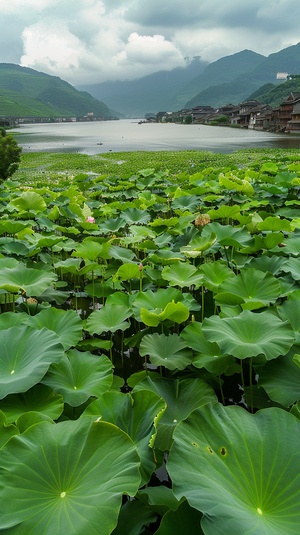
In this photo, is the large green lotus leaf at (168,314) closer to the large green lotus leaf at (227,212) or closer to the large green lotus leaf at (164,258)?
the large green lotus leaf at (164,258)

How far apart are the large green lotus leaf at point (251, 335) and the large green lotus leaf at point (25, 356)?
0.82 meters

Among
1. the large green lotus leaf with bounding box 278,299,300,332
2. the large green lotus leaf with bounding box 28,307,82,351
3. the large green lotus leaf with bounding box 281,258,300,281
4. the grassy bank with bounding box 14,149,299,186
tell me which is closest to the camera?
the large green lotus leaf with bounding box 278,299,300,332

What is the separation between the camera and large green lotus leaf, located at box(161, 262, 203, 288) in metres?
3.22

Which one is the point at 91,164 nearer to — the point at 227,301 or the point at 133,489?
the point at 227,301

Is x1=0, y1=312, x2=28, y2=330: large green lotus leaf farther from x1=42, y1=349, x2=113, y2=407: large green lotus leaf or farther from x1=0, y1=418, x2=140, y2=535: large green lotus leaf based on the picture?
x1=0, y1=418, x2=140, y2=535: large green lotus leaf

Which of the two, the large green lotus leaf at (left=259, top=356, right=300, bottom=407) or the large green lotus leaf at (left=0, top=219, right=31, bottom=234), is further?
the large green lotus leaf at (left=0, top=219, right=31, bottom=234)

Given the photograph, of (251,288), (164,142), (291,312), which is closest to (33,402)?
(291,312)

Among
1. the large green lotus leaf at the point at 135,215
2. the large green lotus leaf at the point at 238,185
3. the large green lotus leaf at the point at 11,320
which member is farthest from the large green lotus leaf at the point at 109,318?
the large green lotus leaf at the point at 238,185

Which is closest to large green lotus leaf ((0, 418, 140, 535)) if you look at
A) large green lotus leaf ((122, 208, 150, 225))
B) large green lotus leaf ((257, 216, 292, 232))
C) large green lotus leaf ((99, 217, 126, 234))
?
large green lotus leaf ((257, 216, 292, 232))

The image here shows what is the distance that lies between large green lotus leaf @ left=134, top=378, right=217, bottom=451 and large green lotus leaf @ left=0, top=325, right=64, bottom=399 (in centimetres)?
47

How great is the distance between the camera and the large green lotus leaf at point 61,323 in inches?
102

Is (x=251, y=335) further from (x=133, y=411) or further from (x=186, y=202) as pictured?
(x=186, y=202)

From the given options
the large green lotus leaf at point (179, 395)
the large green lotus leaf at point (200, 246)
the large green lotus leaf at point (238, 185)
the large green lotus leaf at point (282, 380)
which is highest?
the large green lotus leaf at point (238, 185)

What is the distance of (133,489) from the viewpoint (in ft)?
3.86
